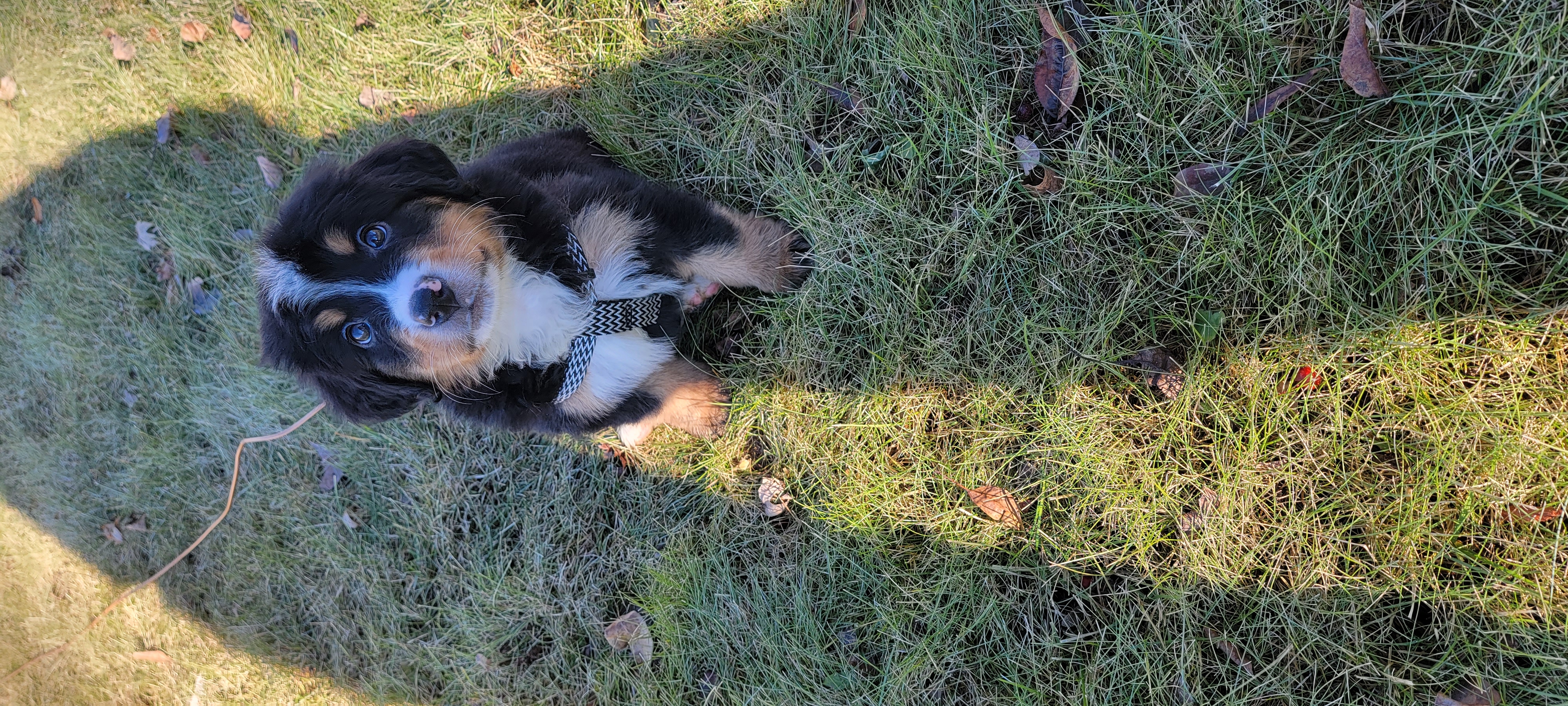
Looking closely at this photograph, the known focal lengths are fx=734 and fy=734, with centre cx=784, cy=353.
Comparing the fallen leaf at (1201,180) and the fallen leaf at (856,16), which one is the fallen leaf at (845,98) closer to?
the fallen leaf at (856,16)

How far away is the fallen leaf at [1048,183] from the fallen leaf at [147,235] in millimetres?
5387

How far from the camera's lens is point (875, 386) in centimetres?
307

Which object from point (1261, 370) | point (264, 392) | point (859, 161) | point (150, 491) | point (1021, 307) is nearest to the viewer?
point (1261, 370)

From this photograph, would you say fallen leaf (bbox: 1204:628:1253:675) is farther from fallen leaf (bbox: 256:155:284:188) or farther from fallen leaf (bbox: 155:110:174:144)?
fallen leaf (bbox: 155:110:174:144)

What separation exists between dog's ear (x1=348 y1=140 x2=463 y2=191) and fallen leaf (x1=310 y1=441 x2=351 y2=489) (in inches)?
93.2

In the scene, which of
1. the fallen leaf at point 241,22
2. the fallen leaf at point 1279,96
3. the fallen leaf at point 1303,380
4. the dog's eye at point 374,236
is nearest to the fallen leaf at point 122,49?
the fallen leaf at point 241,22

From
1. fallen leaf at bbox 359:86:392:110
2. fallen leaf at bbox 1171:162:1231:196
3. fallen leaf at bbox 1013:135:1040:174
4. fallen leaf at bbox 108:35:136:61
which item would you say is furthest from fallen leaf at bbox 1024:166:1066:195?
fallen leaf at bbox 108:35:136:61

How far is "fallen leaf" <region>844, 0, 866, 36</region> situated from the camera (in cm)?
299

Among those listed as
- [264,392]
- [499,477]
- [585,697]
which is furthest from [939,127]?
[264,392]

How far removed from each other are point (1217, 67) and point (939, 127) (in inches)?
37.2

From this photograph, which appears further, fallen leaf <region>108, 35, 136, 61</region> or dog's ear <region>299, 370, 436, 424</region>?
fallen leaf <region>108, 35, 136, 61</region>

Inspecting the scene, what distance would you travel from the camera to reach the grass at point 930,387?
216 centimetres

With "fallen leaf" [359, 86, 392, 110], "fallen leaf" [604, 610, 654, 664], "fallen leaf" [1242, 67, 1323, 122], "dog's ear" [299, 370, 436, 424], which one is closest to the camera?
"fallen leaf" [1242, 67, 1323, 122]

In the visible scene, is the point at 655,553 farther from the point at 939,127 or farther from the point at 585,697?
the point at 939,127
